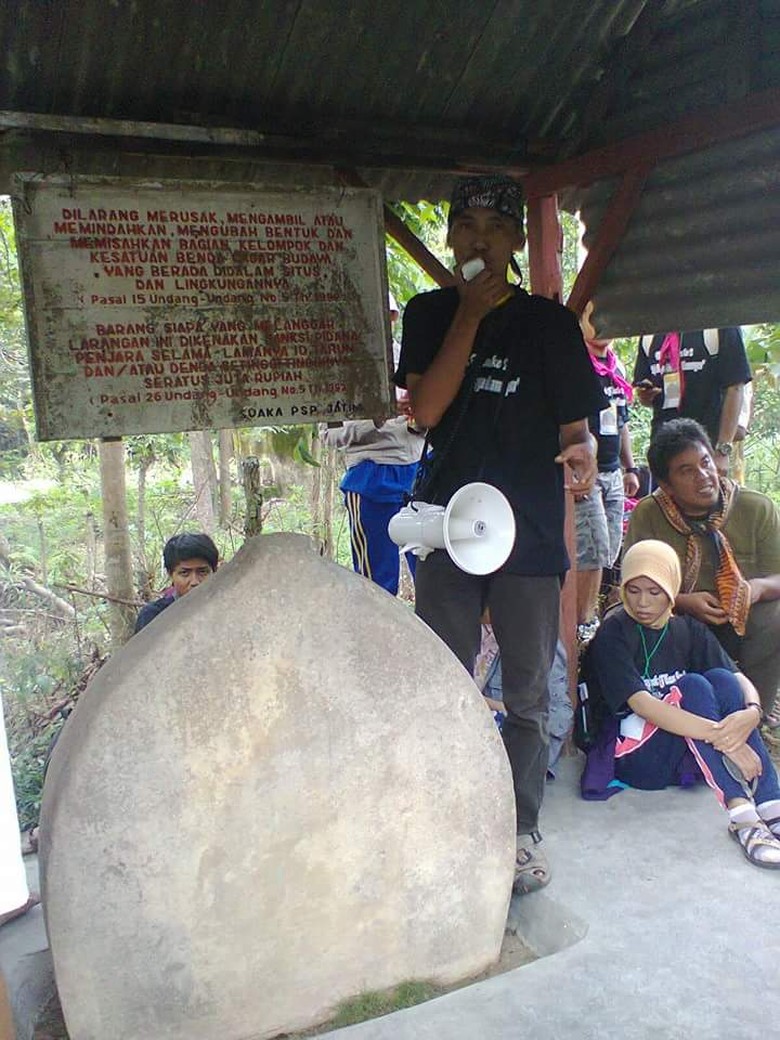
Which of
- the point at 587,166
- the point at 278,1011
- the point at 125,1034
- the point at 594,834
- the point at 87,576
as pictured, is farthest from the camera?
the point at 87,576

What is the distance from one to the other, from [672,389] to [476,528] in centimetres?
272

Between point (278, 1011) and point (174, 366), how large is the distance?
1758mm

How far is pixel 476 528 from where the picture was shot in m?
2.77

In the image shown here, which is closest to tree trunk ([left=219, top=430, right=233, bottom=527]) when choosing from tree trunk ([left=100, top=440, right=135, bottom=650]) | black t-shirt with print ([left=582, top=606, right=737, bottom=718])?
tree trunk ([left=100, top=440, right=135, bottom=650])

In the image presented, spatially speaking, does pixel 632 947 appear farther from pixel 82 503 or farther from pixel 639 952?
pixel 82 503

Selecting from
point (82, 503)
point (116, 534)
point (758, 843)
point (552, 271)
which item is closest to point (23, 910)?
point (758, 843)

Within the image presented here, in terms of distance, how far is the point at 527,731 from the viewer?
9.35 feet

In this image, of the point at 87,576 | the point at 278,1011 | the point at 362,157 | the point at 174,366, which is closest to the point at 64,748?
the point at 278,1011

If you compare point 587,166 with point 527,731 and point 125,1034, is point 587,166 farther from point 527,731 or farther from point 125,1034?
point 125,1034

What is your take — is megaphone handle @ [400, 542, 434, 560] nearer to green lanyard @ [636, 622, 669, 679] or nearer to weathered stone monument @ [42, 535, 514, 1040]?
weathered stone monument @ [42, 535, 514, 1040]

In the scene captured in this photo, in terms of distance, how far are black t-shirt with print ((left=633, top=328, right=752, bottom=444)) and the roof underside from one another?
5.16 ft

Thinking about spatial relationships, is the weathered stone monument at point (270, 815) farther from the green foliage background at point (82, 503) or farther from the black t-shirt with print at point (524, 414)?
the green foliage background at point (82, 503)

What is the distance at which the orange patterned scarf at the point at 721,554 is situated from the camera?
389 centimetres

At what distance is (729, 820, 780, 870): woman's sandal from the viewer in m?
2.84
